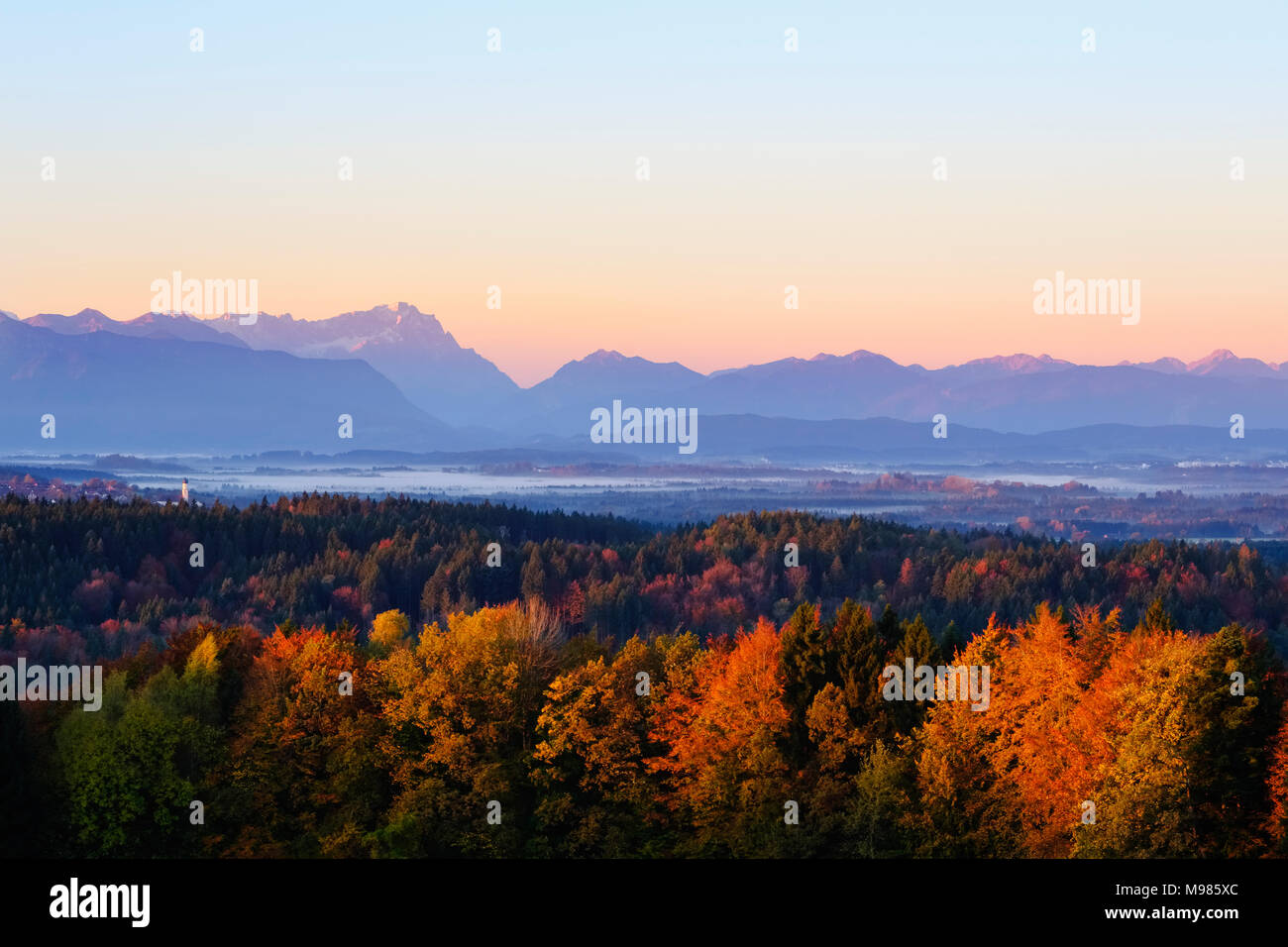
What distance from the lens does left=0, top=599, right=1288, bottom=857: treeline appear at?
7656cm

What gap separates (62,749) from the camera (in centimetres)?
8569

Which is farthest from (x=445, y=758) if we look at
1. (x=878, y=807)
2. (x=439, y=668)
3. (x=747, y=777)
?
(x=878, y=807)

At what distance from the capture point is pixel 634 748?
86.2 m

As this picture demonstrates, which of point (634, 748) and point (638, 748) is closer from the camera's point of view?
point (634, 748)

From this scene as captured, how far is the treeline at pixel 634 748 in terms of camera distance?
251 feet

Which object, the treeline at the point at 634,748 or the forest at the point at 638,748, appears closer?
the forest at the point at 638,748

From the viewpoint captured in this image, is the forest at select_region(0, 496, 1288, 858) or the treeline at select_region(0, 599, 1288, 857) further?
the treeline at select_region(0, 599, 1288, 857)
